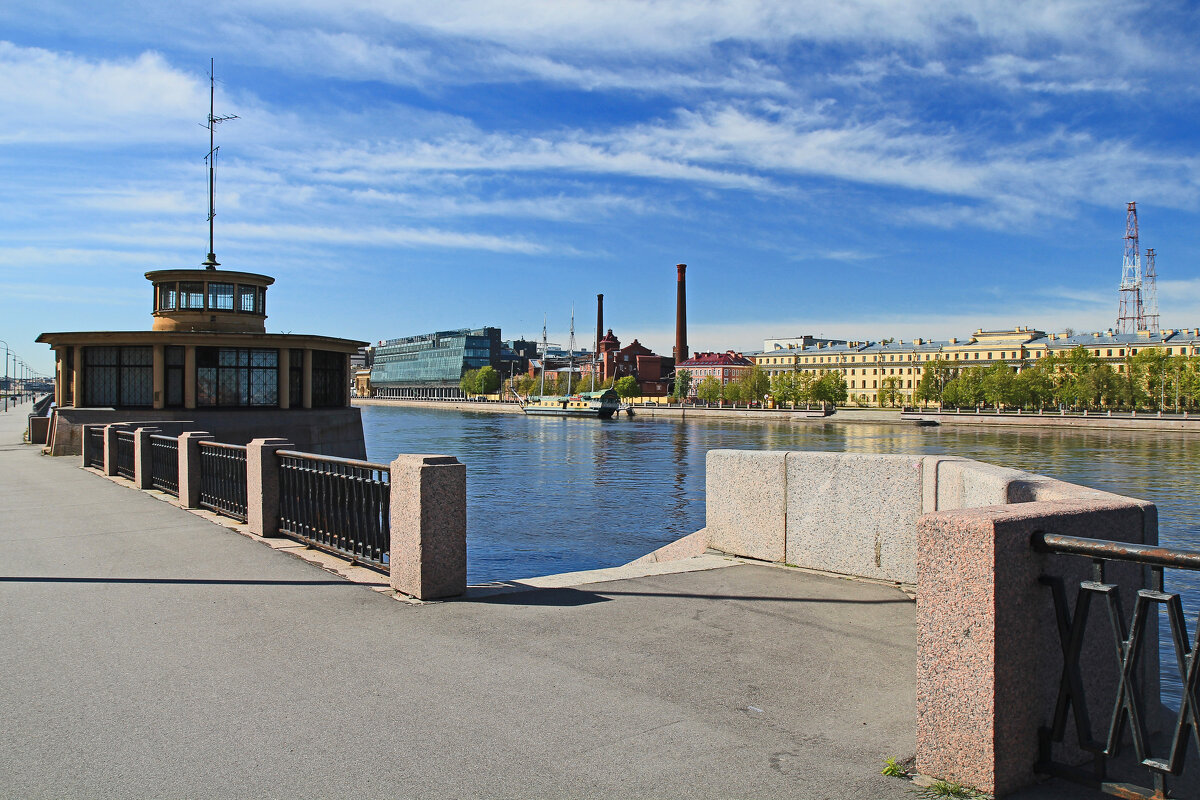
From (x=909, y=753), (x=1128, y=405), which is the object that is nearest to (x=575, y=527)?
(x=909, y=753)

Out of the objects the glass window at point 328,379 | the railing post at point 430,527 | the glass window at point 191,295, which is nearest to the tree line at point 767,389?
the glass window at point 328,379

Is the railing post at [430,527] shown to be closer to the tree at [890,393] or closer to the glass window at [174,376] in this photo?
the glass window at [174,376]

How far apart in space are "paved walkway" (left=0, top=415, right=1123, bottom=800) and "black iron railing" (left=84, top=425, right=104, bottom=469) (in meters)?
14.2

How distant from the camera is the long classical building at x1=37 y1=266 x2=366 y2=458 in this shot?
27094 mm

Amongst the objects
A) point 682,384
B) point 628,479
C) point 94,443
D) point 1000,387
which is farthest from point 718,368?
point 94,443

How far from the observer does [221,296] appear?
100ft

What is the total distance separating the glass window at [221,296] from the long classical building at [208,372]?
Answer: 0.11ft

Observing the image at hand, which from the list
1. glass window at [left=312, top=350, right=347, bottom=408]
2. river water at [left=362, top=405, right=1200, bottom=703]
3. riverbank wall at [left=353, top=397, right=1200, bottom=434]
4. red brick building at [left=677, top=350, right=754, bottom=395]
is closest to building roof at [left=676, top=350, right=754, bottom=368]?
red brick building at [left=677, top=350, right=754, bottom=395]

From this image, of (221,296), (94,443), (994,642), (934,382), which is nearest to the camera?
(994,642)

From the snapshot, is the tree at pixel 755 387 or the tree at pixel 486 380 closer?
the tree at pixel 755 387

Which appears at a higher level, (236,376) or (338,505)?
(236,376)

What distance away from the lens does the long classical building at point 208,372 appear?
27094 mm

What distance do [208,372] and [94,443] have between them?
23.9ft

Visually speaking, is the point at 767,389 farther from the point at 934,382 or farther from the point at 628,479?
the point at 628,479
